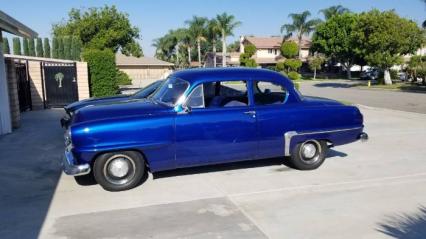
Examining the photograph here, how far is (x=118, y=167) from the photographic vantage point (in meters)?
6.14

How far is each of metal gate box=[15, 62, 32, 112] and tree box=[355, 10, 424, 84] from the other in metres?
24.9

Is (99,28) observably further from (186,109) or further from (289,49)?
(186,109)

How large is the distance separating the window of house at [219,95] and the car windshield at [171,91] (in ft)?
0.64

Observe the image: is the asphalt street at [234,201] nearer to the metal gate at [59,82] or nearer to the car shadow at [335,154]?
the car shadow at [335,154]

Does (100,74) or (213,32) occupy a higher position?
(213,32)

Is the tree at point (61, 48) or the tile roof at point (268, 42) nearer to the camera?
the tree at point (61, 48)

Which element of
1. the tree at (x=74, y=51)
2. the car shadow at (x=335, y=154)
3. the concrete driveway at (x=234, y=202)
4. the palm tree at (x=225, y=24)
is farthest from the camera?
the palm tree at (x=225, y=24)

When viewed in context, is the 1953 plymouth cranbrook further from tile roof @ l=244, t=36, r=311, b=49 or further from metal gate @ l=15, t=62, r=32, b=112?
tile roof @ l=244, t=36, r=311, b=49

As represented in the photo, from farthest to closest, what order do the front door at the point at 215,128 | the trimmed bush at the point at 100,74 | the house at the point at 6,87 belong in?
the trimmed bush at the point at 100,74 < the house at the point at 6,87 < the front door at the point at 215,128

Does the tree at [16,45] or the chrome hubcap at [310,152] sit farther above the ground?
the tree at [16,45]

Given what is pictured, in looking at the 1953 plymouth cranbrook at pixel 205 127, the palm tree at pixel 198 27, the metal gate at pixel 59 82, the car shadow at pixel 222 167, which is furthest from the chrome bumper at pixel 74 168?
the palm tree at pixel 198 27

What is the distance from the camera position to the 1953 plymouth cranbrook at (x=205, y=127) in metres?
5.98

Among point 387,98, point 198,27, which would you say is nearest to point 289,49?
point 198,27

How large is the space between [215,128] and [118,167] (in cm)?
148
